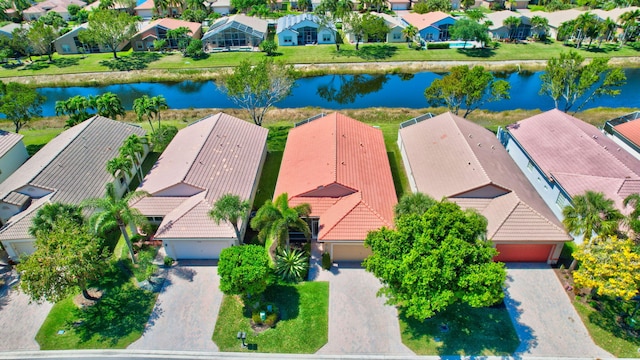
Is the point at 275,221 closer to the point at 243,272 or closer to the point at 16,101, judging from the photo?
the point at 243,272

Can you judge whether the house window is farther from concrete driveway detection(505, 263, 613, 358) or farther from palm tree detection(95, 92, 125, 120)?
palm tree detection(95, 92, 125, 120)

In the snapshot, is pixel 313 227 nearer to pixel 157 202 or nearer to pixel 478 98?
pixel 157 202

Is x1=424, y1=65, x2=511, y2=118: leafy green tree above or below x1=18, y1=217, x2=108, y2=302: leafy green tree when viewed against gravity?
above

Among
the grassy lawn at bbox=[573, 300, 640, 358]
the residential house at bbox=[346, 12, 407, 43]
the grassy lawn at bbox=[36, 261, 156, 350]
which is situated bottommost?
the grassy lawn at bbox=[36, 261, 156, 350]

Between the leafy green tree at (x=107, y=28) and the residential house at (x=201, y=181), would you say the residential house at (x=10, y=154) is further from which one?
the leafy green tree at (x=107, y=28)

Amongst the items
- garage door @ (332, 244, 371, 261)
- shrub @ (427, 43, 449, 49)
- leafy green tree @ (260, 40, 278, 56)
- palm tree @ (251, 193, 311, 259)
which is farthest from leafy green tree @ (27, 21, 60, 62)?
garage door @ (332, 244, 371, 261)

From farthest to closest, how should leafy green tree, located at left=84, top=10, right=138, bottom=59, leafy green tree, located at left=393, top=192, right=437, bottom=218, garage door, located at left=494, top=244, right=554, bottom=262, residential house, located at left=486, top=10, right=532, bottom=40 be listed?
residential house, located at left=486, top=10, right=532, bottom=40, leafy green tree, located at left=84, top=10, right=138, bottom=59, garage door, located at left=494, top=244, right=554, bottom=262, leafy green tree, located at left=393, top=192, right=437, bottom=218

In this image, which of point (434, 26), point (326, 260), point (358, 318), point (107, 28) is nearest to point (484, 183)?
point (326, 260)
